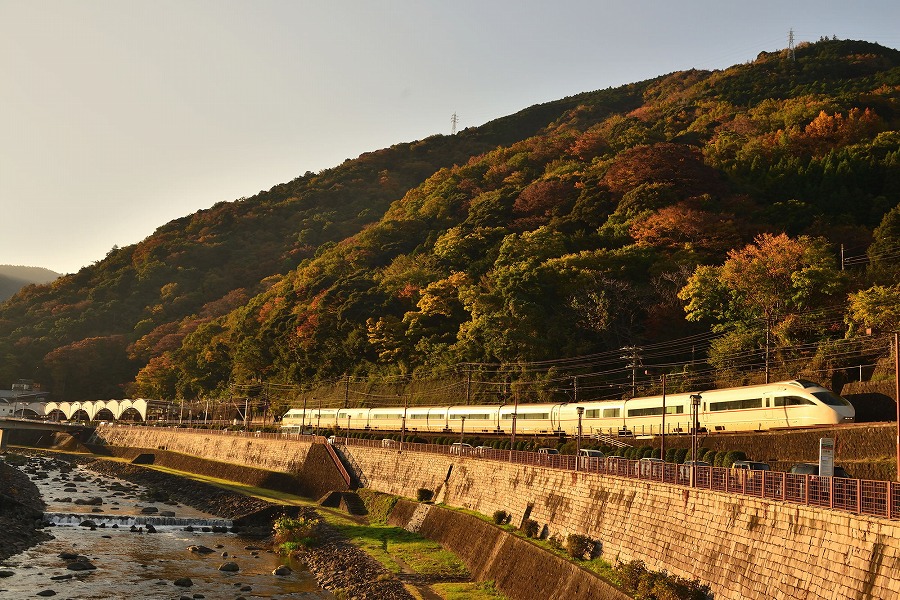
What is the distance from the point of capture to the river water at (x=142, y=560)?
31.3 meters

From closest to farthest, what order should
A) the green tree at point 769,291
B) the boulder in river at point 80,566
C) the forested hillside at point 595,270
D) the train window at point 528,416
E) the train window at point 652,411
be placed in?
the boulder in river at point 80,566
the train window at point 652,411
the green tree at point 769,291
the forested hillside at point 595,270
the train window at point 528,416

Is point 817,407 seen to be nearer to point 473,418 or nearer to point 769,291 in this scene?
point 769,291

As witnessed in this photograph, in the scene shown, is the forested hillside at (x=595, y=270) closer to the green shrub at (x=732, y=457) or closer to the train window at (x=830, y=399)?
the train window at (x=830, y=399)

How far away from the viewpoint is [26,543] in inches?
1543

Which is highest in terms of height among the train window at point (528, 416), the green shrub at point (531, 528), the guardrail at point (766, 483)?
the train window at point (528, 416)

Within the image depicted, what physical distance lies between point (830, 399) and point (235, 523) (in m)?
33.6

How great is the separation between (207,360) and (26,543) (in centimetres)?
7736

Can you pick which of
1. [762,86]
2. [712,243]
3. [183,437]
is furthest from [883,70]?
[183,437]

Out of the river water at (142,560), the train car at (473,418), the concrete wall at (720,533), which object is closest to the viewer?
the concrete wall at (720,533)

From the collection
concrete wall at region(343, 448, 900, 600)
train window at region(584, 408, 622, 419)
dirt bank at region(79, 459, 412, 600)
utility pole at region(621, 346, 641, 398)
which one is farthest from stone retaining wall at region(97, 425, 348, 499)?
concrete wall at region(343, 448, 900, 600)

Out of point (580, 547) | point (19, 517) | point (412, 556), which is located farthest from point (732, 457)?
point (19, 517)

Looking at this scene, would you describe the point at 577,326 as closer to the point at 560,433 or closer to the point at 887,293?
the point at 560,433

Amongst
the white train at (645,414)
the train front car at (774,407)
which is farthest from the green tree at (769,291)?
the white train at (645,414)

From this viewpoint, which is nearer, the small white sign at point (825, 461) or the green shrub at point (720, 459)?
the small white sign at point (825, 461)
